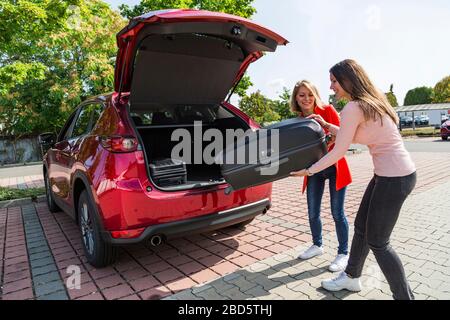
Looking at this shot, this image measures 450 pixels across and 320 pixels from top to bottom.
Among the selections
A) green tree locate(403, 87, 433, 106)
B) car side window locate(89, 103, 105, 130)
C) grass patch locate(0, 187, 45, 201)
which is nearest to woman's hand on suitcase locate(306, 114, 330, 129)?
car side window locate(89, 103, 105, 130)

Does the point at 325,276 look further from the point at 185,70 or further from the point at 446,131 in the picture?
the point at 446,131

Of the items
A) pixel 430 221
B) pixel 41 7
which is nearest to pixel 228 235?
pixel 430 221

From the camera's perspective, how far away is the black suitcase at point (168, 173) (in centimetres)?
314

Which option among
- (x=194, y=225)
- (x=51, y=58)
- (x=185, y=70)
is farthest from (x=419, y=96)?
(x=194, y=225)

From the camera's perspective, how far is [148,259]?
11.5 feet

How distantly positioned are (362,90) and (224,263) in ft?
6.83

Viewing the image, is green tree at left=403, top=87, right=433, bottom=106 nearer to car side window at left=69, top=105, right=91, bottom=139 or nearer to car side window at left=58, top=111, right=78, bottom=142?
car side window at left=58, top=111, right=78, bottom=142

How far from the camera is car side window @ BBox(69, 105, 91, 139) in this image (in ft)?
12.9

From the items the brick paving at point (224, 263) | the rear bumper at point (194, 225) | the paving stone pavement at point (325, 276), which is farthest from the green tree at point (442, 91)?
the rear bumper at point (194, 225)

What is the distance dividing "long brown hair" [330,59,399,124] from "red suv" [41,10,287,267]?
1.11 meters

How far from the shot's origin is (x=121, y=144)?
2.87m

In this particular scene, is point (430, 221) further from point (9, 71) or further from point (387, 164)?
point (9, 71)

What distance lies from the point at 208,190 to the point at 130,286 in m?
1.11

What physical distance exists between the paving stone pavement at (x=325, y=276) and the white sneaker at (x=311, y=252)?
0.05 metres
